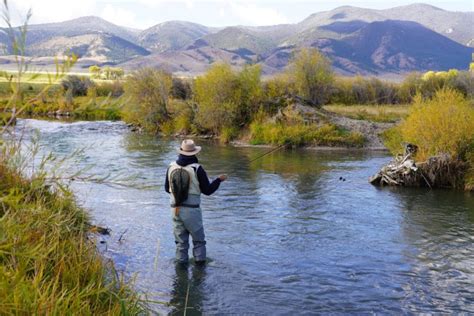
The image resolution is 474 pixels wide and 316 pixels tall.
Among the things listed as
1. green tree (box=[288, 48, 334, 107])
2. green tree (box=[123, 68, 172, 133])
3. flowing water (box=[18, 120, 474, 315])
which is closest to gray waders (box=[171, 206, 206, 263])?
flowing water (box=[18, 120, 474, 315])

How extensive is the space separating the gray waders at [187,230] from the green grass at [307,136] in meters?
18.2

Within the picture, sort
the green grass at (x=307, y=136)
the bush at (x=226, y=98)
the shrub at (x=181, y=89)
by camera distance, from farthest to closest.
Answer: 1. the shrub at (x=181, y=89)
2. the bush at (x=226, y=98)
3. the green grass at (x=307, y=136)

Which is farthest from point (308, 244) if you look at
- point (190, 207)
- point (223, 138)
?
point (223, 138)

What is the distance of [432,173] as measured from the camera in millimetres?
16828

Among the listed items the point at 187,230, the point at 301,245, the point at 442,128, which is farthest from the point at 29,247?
the point at 442,128

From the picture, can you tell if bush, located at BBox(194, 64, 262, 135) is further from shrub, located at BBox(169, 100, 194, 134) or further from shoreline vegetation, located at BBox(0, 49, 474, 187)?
shrub, located at BBox(169, 100, 194, 134)

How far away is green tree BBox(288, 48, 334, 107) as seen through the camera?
37094 mm

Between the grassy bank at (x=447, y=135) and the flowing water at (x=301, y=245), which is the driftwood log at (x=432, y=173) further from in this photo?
the flowing water at (x=301, y=245)

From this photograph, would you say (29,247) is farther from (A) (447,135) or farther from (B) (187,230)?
(A) (447,135)

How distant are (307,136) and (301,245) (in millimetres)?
17405

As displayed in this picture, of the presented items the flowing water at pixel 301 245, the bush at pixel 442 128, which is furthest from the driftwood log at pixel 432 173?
the flowing water at pixel 301 245

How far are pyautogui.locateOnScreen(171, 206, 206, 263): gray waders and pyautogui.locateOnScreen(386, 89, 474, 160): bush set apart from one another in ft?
33.6

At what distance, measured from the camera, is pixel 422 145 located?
1736 centimetres

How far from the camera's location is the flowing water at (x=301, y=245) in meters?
7.97
